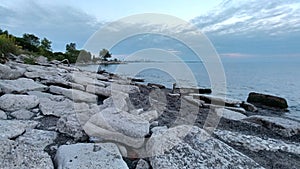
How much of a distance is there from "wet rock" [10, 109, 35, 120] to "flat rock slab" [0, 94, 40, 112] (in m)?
0.17

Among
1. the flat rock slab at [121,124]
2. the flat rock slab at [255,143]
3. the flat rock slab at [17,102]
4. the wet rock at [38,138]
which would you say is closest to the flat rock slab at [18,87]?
the flat rock slab at [17,102]

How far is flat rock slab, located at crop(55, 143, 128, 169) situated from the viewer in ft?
6.98

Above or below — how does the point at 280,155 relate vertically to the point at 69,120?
below

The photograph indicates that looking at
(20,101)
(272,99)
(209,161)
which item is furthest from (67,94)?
(272,99)

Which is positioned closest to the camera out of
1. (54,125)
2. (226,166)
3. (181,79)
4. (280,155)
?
(226,166)

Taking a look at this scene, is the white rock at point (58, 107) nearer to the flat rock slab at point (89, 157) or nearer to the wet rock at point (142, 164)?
the flat rock slab at point (89, 157)

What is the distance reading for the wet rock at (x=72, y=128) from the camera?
9.16ft

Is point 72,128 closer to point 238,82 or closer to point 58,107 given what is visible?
point 58,107

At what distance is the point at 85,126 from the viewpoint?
282 centimetres

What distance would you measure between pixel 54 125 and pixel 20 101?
40.4 inches

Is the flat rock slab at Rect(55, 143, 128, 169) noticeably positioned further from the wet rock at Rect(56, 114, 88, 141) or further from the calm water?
the calm water

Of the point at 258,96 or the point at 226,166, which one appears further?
the point at 258,96

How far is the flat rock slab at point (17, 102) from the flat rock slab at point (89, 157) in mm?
1821

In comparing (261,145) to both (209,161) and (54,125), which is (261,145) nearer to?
(209,161)
